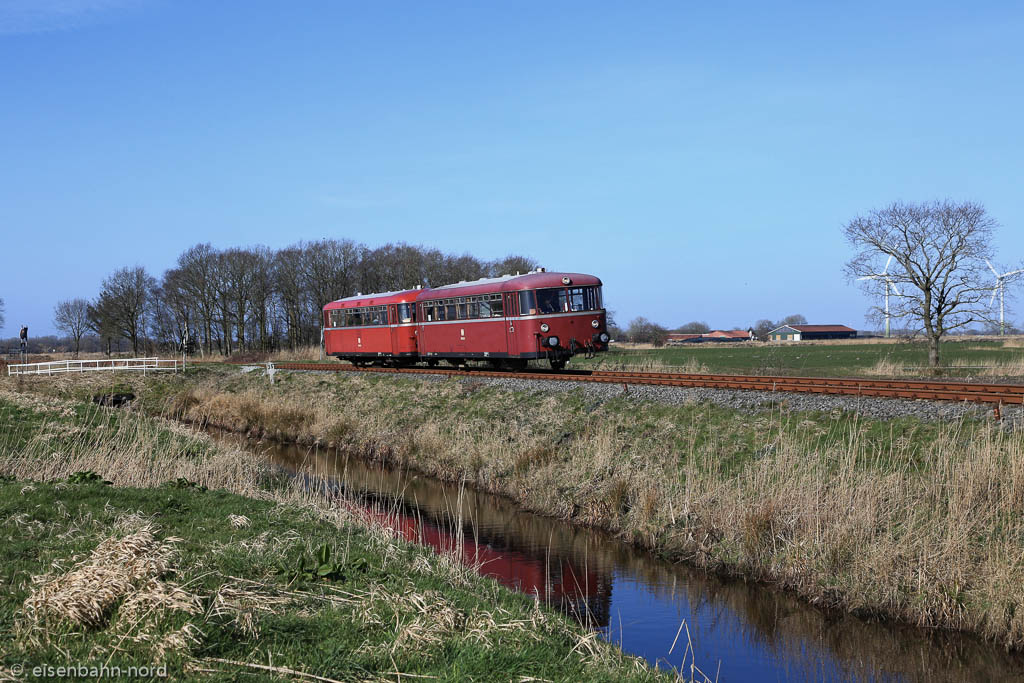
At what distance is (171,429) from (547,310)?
11920mm

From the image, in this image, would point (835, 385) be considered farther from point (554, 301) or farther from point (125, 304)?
point (125, 304)

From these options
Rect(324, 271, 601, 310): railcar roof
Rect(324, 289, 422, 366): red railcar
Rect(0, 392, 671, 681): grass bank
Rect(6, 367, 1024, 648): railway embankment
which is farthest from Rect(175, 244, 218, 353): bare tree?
Rect(0, 392, 671, 681): grass bank

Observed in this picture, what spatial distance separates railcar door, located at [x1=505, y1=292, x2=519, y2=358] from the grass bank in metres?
16.9

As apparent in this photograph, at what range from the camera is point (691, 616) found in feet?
35.9

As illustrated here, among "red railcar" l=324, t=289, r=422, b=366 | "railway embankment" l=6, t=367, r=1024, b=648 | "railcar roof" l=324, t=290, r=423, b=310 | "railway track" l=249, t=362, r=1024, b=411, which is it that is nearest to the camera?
"railway embankment" l=6, t=367, r=1024, b=648

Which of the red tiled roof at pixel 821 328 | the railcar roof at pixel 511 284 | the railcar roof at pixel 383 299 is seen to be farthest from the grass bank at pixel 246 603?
the red tiled roof at pixel 821 328

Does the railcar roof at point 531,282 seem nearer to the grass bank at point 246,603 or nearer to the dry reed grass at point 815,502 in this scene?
the dry reed grass at point 815,502

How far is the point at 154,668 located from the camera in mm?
5379

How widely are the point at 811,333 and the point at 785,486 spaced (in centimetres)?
13573

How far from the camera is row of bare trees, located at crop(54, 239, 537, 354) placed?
70.4 metres

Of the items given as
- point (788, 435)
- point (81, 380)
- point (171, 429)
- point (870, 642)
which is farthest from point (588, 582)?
point (81, 380)

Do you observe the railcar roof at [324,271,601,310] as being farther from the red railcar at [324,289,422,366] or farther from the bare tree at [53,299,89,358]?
the bare tree at [53,299,89,358]

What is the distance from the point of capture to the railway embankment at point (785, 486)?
10.0 m

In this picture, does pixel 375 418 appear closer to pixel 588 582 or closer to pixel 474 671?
pixel 588 582
